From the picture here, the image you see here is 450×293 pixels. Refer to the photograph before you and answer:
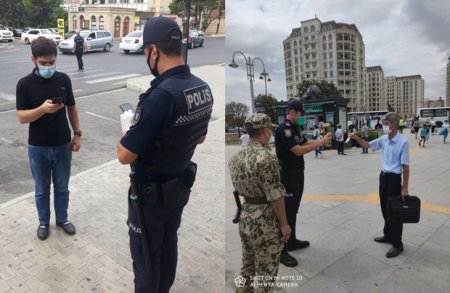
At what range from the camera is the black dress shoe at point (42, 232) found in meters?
2.63

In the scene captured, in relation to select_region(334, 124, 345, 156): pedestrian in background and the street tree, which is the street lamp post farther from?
the street tree

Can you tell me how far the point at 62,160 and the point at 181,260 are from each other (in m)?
1.10

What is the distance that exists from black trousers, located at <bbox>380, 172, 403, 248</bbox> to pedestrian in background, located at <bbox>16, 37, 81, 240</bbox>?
1949 millimetres

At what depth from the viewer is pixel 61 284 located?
7.01ft

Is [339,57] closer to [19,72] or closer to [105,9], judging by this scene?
[105,9]

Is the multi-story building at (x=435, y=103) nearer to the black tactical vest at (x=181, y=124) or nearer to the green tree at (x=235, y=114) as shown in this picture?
the green tree at (x=235, y=114)

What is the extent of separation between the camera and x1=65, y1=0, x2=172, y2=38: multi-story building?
3.34 metres

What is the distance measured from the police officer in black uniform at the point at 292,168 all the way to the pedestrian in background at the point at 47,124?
1429mm

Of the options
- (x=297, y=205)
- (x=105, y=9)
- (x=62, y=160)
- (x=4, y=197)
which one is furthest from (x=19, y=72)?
(x=297, y=205)

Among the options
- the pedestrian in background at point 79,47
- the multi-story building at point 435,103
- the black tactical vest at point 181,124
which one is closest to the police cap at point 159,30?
the black tactical vest at point 181,124

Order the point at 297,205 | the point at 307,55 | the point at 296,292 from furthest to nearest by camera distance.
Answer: the point at 297,205
the point at 296,292
the point at 307,55

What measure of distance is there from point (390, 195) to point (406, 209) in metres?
0.16

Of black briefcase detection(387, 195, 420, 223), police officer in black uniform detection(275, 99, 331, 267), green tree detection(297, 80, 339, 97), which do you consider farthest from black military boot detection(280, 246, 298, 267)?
green tree detection(297, 80, 339, 97)

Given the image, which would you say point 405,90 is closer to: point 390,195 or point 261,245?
point 390,195
